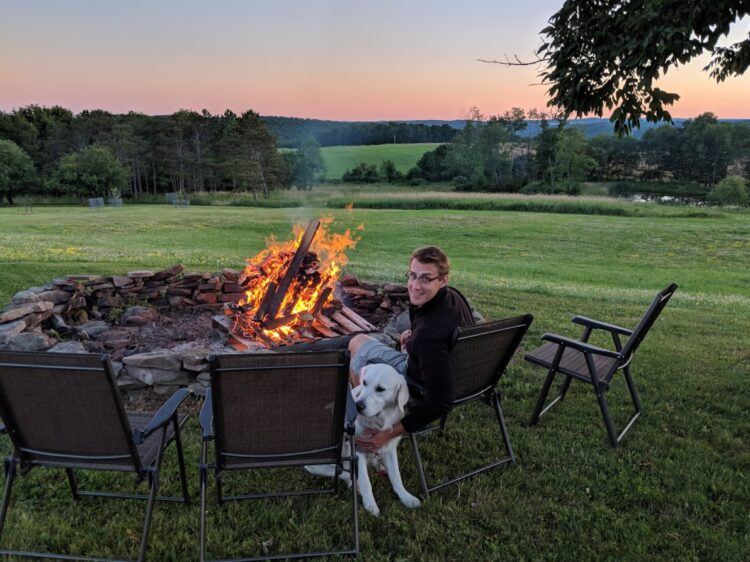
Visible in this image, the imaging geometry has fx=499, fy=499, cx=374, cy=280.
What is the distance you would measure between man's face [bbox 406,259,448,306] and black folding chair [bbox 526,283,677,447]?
1.19 metres

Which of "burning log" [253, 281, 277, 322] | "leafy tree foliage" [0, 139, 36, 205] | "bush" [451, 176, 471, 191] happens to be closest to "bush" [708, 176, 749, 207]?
"bush" [451, 176, 471, 191]

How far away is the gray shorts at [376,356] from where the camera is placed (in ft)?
12.2

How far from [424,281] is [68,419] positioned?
2.18m

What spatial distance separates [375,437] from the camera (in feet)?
10.2

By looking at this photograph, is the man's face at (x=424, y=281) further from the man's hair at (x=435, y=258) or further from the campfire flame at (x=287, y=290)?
the campfire flame at (x=287, y=290)

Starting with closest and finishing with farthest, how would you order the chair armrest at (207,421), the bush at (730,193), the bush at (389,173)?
the chair armrest at (207,421)
the bush at (389,173)
the bush at (730,193)

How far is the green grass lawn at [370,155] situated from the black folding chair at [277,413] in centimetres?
671

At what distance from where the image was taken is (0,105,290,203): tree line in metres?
48.5

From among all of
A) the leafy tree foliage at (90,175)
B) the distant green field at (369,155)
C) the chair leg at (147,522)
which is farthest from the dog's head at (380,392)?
the leafy tree foliage at (90,175)

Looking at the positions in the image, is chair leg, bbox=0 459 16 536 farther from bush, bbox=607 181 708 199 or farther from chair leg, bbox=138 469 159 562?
bush, bbox=607 181 708 199

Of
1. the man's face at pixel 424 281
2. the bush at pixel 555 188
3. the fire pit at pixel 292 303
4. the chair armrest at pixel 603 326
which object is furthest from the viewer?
the bush at pixel 555 188

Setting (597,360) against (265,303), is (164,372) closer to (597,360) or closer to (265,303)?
(265,303)

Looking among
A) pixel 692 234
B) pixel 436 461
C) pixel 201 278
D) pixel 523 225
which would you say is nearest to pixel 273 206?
pixel 523 225

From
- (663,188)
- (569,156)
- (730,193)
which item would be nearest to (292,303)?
(730,193)
